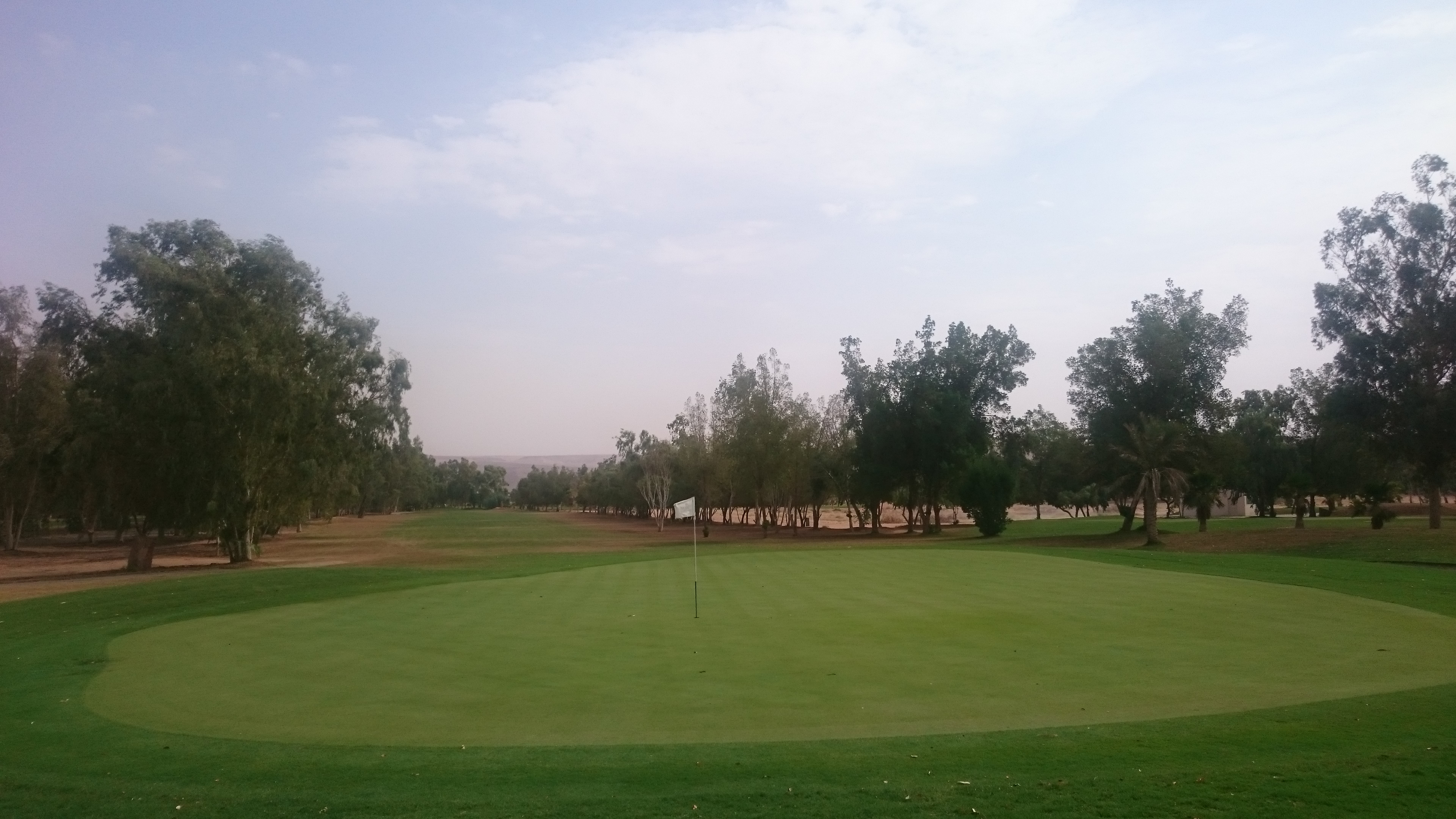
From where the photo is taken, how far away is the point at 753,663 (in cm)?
1177

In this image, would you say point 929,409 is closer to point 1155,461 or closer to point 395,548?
point 1155,461

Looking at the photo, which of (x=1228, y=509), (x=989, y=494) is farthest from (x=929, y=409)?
(x=1228, y=509)

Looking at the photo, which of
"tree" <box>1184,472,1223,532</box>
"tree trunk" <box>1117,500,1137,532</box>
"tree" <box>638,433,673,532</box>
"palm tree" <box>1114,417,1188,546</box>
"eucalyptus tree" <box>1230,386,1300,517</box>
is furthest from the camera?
"tree" <box>638,433,673,532</box>

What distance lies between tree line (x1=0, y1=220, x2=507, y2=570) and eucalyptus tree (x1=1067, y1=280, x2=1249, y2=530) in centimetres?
3974

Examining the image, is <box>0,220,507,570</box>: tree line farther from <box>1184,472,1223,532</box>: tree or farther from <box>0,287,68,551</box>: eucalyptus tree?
<box>1184,472,1223,532</box>: tree

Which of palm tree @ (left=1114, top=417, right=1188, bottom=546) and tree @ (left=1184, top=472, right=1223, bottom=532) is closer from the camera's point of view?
palm tree @ (left=1114, top=417, right=1188, bottom=546)

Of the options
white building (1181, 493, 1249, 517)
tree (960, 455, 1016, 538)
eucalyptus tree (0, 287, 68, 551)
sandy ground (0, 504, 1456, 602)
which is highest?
eucalyptus tree (0, 287, 68, 551)

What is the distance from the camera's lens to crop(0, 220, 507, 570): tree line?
3872 centimetres

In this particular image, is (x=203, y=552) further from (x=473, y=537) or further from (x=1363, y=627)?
(x=1363, y=627)

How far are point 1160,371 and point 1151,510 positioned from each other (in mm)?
9786

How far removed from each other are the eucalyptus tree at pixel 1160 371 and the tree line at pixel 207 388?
3974 cm

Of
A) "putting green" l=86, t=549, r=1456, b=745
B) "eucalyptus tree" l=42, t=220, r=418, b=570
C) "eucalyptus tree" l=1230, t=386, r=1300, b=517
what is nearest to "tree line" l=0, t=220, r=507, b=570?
"eucalyptus tree" l=42, t=220, r=418, b=570

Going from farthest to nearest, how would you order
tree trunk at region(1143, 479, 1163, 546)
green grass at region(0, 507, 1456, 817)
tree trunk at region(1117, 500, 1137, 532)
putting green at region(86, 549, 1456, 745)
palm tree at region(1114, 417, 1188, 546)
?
tree trunk at region(1117, 500, 1137, 532), tree trunk at region(1143, 479, 1163, 546), palm tree at region(1114, 417, 1188, 546), putting green at region(86, 549, 1456, 745), green grass at region(0, 507, 1456, 817)

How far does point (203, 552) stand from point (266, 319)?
2019 cm
